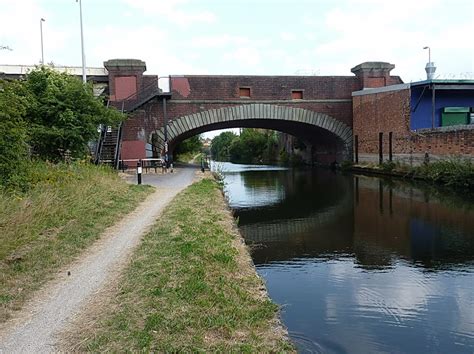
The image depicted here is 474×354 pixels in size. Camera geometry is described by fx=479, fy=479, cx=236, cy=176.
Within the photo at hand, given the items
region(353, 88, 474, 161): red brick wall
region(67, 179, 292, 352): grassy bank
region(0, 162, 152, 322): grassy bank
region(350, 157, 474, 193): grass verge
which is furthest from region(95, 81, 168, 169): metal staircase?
region(67, 179, 292, 352): grassy bank

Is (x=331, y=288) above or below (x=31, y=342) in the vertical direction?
below

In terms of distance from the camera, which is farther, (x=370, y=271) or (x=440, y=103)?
(x=440, y=103)

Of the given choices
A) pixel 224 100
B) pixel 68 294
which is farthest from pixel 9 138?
pixel 224 100

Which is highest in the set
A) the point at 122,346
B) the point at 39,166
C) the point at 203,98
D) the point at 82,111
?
the point at 203,98

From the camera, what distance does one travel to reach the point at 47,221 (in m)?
8.57

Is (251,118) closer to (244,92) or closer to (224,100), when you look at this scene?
(244,92)

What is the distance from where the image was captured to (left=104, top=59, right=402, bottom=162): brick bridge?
2802 centimetres

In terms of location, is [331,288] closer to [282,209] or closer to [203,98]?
[282,209]

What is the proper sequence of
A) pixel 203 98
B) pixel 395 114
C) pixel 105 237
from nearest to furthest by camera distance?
pixel 105 237, pixel 395 114, pixel 203 98

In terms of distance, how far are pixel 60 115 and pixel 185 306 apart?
12.6 metres

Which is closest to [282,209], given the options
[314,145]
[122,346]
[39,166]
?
[39,166]

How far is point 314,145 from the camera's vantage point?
4244cm

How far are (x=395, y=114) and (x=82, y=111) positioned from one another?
17.9m

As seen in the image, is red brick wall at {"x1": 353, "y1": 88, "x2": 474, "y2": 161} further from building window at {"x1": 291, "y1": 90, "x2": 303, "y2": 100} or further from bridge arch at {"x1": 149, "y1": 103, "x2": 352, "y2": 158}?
building window at {"x1": 291, "y1": 90, "x2": 303, "y2": 100}
